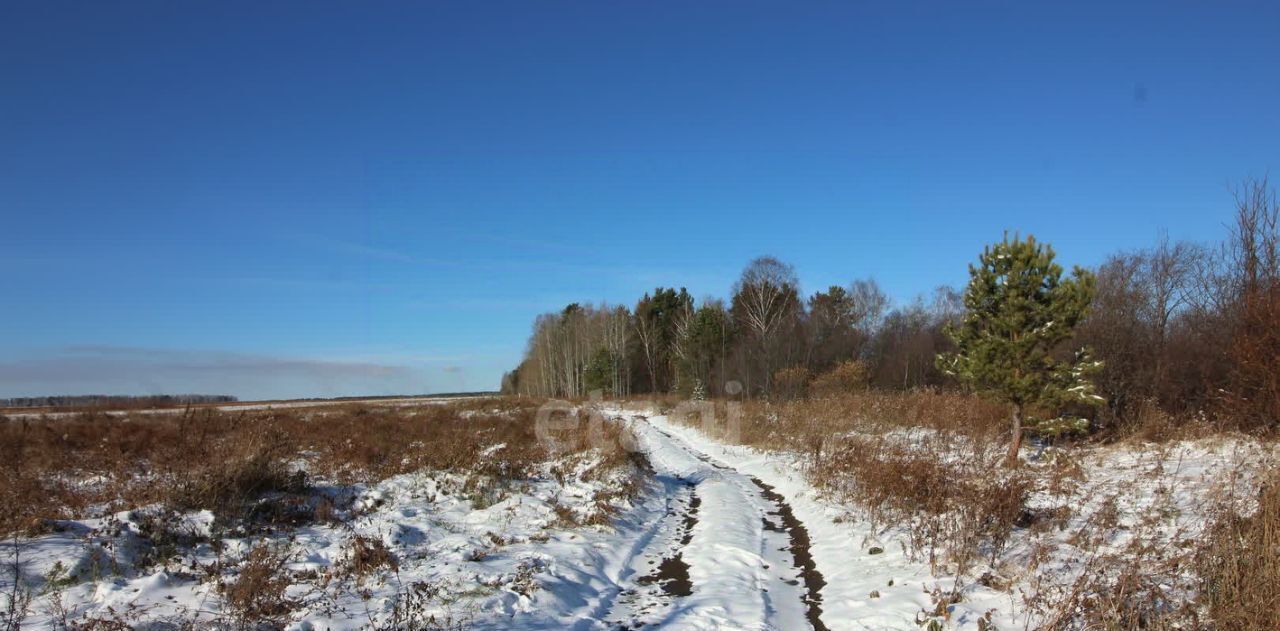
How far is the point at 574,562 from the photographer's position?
8102 millimetres

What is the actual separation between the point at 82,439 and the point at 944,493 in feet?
76.6

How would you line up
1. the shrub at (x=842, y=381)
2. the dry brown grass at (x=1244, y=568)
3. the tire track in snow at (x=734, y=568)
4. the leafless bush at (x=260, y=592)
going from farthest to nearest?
the shrub at (x=842, y=381) → the tire track in snow at (x=734, y=568) → the leafless bush at (x=260, y=592) → the dry brown grass at (x=1244, y=568)

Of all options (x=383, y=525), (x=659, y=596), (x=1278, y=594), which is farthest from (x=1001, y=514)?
(x=383, y=525)

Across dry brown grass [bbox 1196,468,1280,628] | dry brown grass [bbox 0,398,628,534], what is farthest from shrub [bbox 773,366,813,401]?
dry brown grass [bbox 1196,468,1280,628]

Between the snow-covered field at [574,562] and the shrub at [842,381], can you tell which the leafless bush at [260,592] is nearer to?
the snow-covered field at [574,562]

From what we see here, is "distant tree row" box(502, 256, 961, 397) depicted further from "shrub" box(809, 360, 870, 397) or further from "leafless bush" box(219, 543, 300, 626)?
"leafless bush" box(219, 543, 300, 626)

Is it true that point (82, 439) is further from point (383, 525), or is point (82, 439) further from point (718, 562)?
point (718, 562)

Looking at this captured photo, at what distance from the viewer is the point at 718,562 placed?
8547mm

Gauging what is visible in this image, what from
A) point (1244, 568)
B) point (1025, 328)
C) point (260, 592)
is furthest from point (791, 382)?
point (260, 592)

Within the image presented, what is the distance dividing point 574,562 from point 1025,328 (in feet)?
35.6

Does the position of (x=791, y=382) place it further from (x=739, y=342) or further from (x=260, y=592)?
(x=260, y=592)

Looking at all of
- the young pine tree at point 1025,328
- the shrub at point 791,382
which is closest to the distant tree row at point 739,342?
the shrub at point 791,382

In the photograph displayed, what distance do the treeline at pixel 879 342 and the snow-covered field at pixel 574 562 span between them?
3898mm

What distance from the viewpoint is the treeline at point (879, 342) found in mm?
14336
